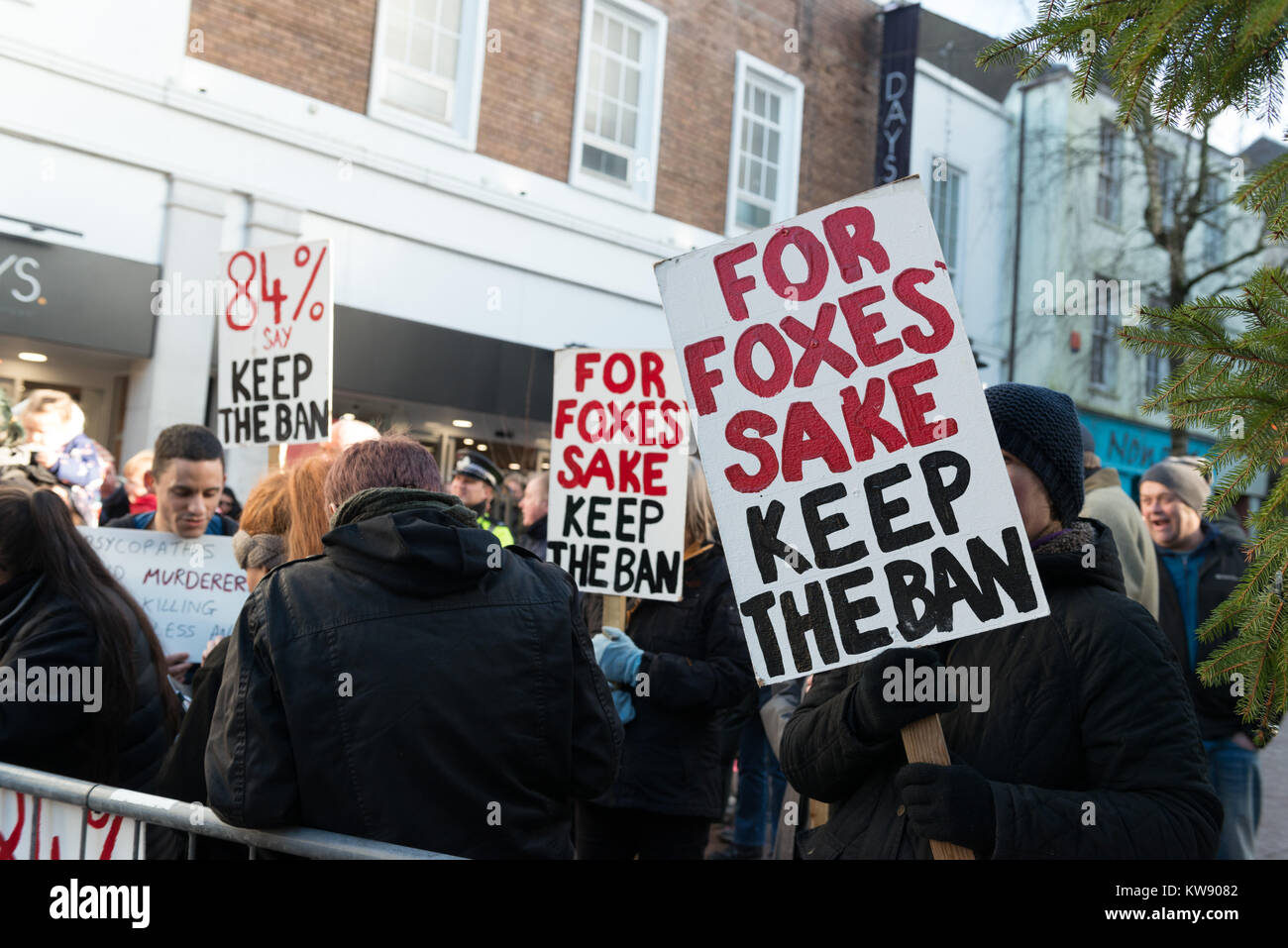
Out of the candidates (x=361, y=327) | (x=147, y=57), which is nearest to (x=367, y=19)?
(x=147, y=57)

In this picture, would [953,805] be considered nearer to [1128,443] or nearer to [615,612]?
[615,612]

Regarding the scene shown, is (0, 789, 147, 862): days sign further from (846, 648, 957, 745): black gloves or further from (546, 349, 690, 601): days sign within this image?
(546, 349, 690, 601): days sign

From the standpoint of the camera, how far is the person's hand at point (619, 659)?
416cm

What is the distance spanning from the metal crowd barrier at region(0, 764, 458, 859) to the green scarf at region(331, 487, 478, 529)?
2.13 ft

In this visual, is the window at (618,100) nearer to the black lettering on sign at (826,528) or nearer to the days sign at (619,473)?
the days sign at (619,473)

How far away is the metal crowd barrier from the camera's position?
215 centimetres

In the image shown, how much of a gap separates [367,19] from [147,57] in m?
2.41

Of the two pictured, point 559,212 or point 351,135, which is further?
point 559,212

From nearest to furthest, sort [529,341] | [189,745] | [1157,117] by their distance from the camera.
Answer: [1157,117] < [189,745] < [529,341]

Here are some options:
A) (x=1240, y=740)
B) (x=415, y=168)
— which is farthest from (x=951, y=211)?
(x=1240, y=740)

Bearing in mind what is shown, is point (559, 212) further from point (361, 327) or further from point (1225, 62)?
point (1225, 62)

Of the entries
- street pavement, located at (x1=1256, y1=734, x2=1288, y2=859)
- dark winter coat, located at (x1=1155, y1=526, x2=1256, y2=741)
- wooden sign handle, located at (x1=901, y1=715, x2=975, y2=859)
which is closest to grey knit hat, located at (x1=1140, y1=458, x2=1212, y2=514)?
dark winter coat, located at (x1=1155, y1=526, x2=1256, y2=741)

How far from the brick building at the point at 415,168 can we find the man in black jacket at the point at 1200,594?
807 cm

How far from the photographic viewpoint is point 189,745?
2.64 meters
